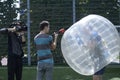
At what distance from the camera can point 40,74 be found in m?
8.82

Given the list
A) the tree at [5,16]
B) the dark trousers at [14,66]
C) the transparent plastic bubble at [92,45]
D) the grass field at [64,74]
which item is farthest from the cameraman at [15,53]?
the tree at [5,16]

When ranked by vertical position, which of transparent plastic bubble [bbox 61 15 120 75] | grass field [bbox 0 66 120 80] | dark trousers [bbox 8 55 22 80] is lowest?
grass field [bbox 0 66 120 80]

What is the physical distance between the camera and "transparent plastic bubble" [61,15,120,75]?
28.2 ft

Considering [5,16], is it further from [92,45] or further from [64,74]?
[92,45]

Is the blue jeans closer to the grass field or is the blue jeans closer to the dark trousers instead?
the dark trousers

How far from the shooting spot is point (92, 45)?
28.2 ft

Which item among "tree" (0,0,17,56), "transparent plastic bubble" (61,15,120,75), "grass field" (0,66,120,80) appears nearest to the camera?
"transparent plastic bubble" (61,15,120,75)

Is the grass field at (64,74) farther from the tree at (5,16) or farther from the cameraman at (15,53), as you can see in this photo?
the cameraman at (15,53)

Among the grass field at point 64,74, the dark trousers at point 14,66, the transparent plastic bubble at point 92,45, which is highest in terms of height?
the transparent plastic bubble at point 92,45

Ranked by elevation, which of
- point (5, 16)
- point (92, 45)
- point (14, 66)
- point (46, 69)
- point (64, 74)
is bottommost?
point (64, 74)

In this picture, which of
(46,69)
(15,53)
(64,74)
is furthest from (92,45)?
(64,74)

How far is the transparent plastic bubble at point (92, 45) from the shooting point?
861 centimetres

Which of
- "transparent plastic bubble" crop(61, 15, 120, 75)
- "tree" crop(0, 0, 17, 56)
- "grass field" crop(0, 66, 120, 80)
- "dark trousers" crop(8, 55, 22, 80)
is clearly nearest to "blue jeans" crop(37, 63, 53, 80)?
"transparent plastic bubble" crop(61, 15, 120, 75)

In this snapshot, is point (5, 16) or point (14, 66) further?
point (5, 16)
